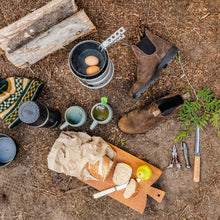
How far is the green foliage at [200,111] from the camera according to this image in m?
2.25

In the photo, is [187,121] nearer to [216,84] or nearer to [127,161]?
[216,84]

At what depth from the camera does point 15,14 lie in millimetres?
2389

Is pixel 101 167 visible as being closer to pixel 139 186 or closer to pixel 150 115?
pixel 139 186

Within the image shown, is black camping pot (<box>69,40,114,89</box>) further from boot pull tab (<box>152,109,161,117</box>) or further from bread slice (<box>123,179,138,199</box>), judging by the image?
bread slice (<box>123,179,138,199</box>)

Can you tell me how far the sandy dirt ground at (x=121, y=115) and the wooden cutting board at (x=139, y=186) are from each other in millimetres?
82

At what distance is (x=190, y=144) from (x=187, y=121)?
11.5 inches

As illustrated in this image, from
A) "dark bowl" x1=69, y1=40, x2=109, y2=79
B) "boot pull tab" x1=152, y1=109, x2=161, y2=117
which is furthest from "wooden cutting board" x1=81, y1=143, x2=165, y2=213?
"dark bowl" x1=69, y1=40, x2=109, y2=79

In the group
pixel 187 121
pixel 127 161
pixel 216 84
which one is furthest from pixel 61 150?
pixel 216 84

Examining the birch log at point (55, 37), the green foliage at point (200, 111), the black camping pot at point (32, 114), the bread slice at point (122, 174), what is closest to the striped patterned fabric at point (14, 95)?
the birch log at point (55, 37)

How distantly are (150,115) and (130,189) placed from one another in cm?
91

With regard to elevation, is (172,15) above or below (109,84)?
above

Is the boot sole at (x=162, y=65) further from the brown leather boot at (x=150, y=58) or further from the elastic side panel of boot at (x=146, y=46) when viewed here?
the elastic side panel of boot at (x=146, y=46)

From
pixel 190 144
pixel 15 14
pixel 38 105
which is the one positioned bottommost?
pixel 190 144

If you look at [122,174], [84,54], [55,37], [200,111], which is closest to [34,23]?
[55,37]
